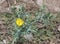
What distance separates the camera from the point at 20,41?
7.22 feet

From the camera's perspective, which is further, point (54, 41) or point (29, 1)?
point (29, 1)

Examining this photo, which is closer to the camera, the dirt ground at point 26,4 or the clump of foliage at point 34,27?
the clump of foliage at point 34,27

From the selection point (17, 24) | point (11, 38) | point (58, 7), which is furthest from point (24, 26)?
point (58, 7)

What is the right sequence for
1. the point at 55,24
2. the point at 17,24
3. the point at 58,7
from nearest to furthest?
1. the point at 17,24
2. the point at 55,24
3. the point at 58,7

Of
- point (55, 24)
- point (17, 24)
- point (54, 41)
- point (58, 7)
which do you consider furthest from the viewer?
point (58, 7)

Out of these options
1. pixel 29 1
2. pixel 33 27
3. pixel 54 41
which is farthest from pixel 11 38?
pixel 29 1

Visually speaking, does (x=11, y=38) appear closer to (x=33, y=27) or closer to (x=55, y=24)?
(x=33, y=27)

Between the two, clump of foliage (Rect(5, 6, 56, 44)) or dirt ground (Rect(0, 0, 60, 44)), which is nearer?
clump of foliage (Rect(5, 6, 56, 44))

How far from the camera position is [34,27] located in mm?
2291

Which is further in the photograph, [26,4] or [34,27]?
[26,4]

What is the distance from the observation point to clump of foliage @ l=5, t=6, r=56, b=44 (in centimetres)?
215

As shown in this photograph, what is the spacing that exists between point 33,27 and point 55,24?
0.36m

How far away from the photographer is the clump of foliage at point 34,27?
7.05 feet

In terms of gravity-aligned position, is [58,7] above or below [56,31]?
above
